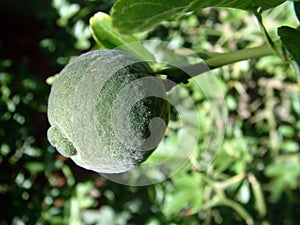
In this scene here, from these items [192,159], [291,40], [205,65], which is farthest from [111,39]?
[192,159]

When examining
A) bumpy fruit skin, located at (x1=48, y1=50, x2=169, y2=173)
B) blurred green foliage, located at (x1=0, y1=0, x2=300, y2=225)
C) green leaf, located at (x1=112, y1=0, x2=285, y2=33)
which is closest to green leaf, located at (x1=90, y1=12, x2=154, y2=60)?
bumpy fruit skin, located at (x1=48, y1=50, x2=169, y2=173)

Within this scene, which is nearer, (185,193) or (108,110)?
(108,110)

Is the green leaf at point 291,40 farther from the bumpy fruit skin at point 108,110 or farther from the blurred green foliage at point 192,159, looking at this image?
the blurred green foliage at point 192,159

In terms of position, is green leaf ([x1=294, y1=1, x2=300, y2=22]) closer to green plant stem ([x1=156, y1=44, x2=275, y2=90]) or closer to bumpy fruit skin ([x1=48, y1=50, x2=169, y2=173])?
green plant stem ([x1=156, y1=44, x2=275, y2=90])

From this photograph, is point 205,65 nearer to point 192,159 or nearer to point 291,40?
point 291,40

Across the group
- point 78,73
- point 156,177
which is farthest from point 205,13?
point 78,73

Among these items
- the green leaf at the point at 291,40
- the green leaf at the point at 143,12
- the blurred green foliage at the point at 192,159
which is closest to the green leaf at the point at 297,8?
the green leaf at the point at 291,40
